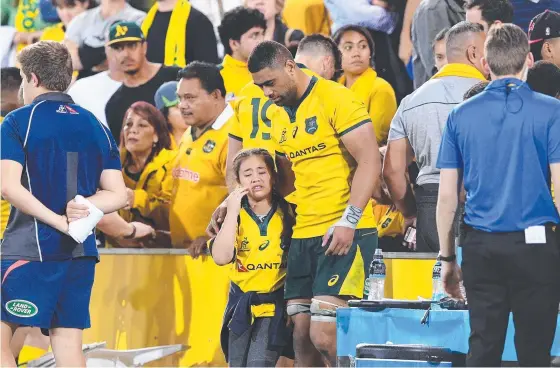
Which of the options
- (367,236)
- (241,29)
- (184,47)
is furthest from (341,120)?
(184,47)

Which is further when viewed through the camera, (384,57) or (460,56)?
(384,57)

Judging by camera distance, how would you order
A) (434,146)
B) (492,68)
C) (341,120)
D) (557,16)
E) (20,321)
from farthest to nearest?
(557,16) → (434,146) → (341,120) → (20,321) → (492,68)

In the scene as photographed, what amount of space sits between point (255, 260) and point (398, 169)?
1.16 meters

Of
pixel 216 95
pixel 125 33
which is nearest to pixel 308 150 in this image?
pixel 216 95

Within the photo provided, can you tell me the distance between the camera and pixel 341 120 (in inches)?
256

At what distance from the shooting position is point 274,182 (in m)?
6.84

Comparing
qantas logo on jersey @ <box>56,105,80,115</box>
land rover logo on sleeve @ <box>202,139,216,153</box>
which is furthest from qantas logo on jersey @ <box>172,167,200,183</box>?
qantas logo on jersey @ <box>56,105,80,115</box>

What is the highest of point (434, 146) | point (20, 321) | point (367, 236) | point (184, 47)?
point (184, 47)

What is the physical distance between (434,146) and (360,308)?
4.78ft

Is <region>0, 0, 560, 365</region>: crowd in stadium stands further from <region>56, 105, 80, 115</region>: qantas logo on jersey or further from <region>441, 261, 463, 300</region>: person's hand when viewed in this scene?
<region>441, 261, 463, 300</region>: person's hand

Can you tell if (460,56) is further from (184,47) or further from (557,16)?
(184,47)

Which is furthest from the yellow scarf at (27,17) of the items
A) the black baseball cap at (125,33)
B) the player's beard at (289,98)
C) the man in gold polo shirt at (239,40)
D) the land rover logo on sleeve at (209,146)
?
the player's beard at (289,98)

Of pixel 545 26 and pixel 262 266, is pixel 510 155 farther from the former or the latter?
pixel 545 26

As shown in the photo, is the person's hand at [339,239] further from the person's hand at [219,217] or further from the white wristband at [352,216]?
the person's hand at [219,217]
